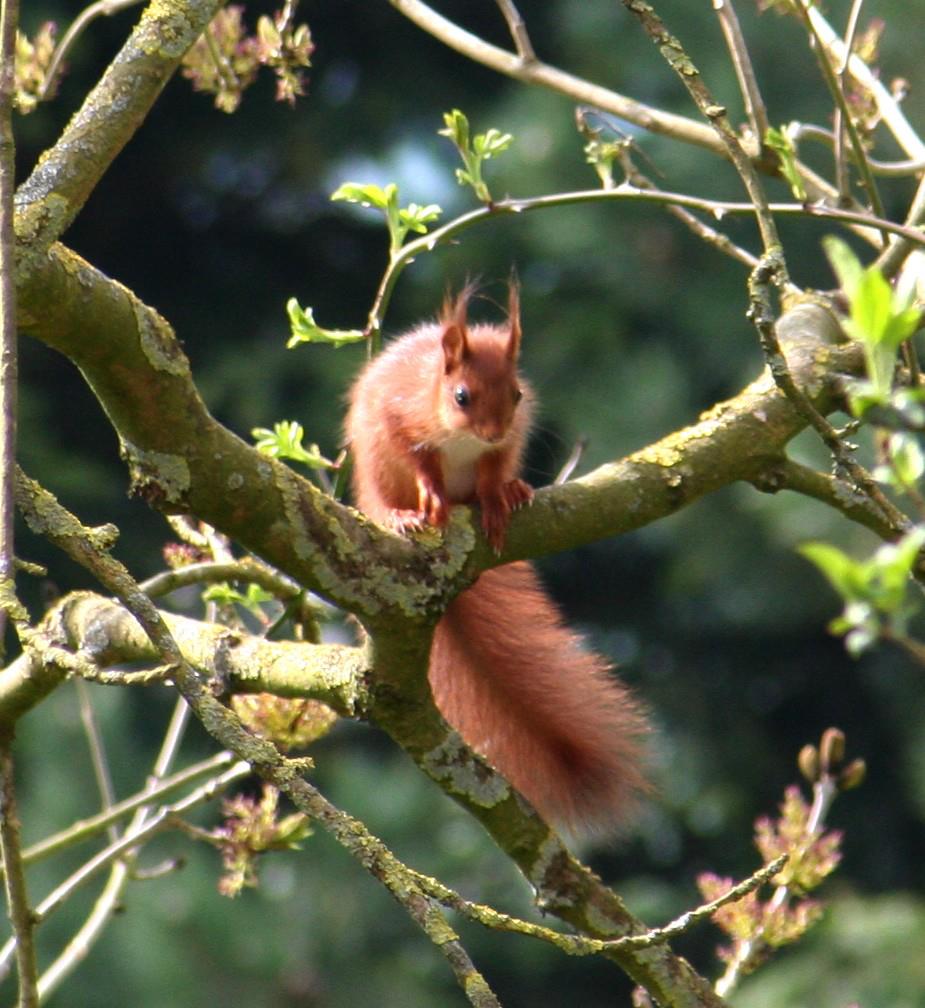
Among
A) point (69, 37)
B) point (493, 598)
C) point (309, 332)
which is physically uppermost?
point (69, 37)

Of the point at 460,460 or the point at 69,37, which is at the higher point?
the point at 69,37

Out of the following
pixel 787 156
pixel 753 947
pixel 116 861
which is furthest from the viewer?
pixel 116 861

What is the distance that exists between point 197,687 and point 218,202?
7.00m

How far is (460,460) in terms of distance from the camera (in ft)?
7.64

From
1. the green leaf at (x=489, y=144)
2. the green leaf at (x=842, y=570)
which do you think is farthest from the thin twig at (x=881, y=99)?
the green leaf at (x=842, y=570)

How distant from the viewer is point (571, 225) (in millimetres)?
7117

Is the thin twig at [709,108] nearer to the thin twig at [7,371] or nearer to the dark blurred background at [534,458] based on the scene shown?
the thin twig at [7,371]

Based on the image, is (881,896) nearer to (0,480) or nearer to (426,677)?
(426,677)

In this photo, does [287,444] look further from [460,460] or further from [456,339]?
[456,339]

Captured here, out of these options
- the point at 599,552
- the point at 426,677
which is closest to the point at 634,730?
the point at 426,677

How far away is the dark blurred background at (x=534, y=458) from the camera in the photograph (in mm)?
6070

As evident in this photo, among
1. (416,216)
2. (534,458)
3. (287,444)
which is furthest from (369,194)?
(534,458)

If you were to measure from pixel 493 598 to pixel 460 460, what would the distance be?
254 mm

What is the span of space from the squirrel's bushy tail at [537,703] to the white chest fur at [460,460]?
147 mm
